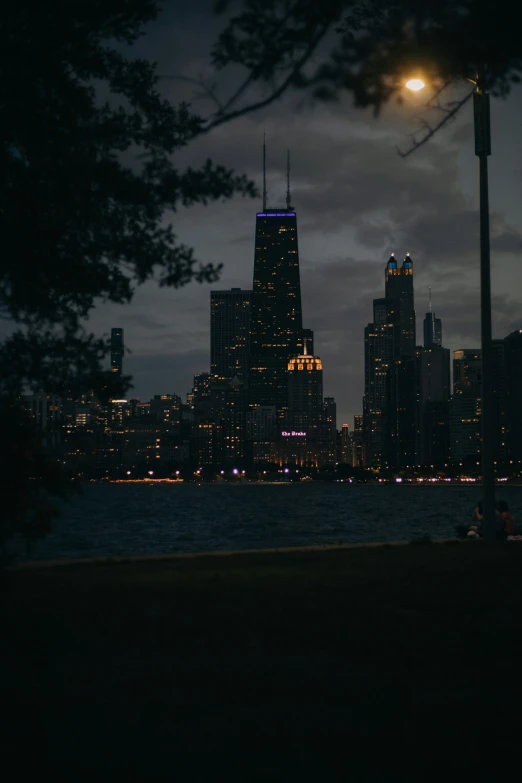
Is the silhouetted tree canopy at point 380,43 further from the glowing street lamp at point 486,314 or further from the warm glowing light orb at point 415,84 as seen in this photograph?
the glowing street lamp at point 486,314

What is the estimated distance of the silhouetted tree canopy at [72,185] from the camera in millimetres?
8516

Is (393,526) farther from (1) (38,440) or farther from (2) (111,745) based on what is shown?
(2) (111,745)

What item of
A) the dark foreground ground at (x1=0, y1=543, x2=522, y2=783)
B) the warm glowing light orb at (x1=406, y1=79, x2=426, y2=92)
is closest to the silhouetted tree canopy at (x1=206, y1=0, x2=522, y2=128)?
the warm glowing light orb at (x1=406, y1=79, x2=426, y2=92)

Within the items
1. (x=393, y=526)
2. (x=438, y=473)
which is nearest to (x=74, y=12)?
(x=393, y=526)

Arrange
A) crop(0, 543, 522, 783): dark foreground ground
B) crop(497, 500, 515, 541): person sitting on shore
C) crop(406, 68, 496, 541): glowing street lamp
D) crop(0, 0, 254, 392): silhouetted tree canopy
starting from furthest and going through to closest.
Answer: crop(497, 500, 515, 541): person sitting on shore < crop(406, 68, 496, 541): glowing street lamp < crop(0, 0, 254, 392): silhouetted tree canopy < crop(0, 543, 522, 783): dark foreground ground

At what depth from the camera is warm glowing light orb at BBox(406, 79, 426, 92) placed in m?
9.17

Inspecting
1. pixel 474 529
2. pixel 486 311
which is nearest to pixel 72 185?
pixel 486 311

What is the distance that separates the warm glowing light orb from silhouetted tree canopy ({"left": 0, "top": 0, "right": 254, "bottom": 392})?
202 centimetres

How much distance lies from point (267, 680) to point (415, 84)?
6.51 m

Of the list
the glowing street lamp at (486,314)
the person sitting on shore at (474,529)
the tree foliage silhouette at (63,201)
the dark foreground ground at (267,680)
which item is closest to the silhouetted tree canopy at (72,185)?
the tree foliage silhouette at (63,201)

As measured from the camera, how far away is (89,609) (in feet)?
31.2

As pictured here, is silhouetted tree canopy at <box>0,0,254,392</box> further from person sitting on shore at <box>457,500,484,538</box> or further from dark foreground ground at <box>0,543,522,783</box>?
person sitting on shore at <box>457,500,484,538</box>

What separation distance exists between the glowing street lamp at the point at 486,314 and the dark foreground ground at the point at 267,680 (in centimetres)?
697

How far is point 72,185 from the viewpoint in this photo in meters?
8.71
